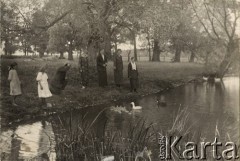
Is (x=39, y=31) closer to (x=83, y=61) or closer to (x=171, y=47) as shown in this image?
(x=83, y=61)

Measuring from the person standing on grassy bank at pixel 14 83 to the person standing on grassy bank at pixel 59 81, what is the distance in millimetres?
1440

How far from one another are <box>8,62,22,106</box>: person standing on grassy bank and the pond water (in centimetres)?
138

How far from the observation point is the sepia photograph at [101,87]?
677 cm

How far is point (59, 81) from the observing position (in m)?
13.5

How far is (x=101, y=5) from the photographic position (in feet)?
49.1

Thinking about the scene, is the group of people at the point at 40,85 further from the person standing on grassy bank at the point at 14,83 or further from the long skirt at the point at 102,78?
the long skirt at the point at 102,78

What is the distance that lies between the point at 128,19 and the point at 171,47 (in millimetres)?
14769

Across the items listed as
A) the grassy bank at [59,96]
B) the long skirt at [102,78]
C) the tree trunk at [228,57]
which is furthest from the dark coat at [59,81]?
the tree trunk at [228,57]

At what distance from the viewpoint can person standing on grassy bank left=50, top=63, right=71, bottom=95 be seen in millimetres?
13203

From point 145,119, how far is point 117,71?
229 inches

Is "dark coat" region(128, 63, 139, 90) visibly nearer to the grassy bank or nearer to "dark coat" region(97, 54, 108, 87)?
the grassy bank

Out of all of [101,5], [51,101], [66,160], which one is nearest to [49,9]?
[101,5]

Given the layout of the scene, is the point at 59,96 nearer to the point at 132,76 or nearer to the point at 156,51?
the point at 132,76

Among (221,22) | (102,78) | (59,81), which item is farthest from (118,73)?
(221,22)
